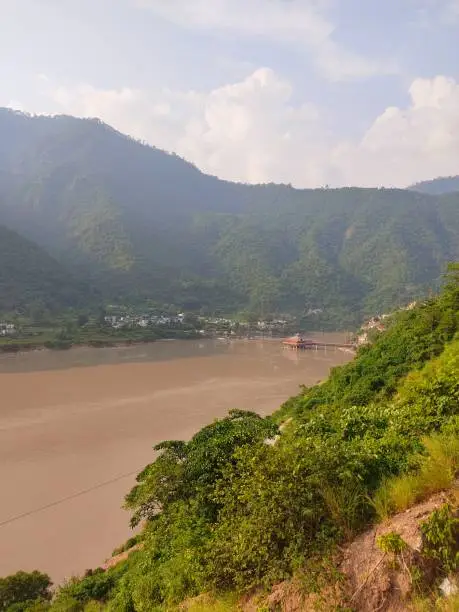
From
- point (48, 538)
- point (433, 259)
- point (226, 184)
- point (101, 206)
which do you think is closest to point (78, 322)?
point (48, 538)

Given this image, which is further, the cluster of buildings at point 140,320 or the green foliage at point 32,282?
the green foliage at point 32,282

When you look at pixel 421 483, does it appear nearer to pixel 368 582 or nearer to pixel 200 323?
pixel 368 582

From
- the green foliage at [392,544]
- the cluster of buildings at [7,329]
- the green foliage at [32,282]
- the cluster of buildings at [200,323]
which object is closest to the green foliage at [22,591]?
the green foliage at [392,544]

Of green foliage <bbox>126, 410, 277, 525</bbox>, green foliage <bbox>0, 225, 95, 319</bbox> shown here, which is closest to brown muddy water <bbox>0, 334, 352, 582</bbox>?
green foliage <bbox>126, 410, 277, 525</bbox>

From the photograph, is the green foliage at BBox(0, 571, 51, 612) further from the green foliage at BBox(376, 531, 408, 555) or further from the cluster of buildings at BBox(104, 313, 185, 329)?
the cluster of buildings at BBox(104, 313, 185, 329)

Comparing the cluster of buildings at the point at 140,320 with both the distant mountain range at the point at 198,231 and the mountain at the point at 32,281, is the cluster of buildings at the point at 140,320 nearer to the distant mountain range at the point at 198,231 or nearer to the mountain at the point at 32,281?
the mountain at the point at 32,281

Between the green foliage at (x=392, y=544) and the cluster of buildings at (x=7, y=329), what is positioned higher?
the green foliage at (x=392, y=544)

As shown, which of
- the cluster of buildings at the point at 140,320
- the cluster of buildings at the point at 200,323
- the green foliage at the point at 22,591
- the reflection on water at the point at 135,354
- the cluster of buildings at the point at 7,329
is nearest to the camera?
the green foliage at the point at 22,591

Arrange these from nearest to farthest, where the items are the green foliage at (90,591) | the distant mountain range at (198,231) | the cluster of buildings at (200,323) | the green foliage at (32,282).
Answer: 1. the green foliage at (90,591)
2. the cluster of buildings at (200,323)
3. the green foliage at (32,282)
4. the distant mountain range at (198,231)
